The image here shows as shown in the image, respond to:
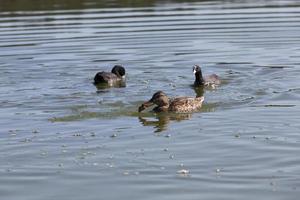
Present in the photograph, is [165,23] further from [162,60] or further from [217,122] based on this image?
[217,122]

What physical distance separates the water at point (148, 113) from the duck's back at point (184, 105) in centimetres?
21

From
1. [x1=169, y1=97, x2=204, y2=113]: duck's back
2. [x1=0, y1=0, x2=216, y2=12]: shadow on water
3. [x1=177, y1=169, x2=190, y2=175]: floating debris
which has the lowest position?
[x1=177, y1=169, x2=190, y2=175]: floating debris

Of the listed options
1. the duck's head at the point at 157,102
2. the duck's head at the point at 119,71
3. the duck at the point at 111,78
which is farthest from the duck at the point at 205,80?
the duck's head at the point at 157,102

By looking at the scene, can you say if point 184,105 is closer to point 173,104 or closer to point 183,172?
point 173,104

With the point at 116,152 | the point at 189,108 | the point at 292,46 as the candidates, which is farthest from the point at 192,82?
the point at 116,152

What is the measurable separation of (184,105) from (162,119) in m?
0.57

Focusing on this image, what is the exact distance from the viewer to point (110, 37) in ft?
91.6

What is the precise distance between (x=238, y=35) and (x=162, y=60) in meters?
5.49

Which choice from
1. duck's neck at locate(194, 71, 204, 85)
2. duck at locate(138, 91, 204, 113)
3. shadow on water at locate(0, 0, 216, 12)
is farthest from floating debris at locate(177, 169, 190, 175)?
shadow on water at locate(0, 0, 216, 12)

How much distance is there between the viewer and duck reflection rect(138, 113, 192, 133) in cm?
1542

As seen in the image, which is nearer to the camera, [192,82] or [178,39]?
[192,82]

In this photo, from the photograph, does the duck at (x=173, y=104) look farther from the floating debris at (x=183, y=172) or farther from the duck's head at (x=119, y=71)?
the floating debris at (x=183, y=172)

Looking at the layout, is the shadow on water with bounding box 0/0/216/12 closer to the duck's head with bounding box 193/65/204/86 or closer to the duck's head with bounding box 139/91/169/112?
the duck's head with bounding box 193/65/204/86

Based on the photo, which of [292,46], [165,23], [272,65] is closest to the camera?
[272,65]
